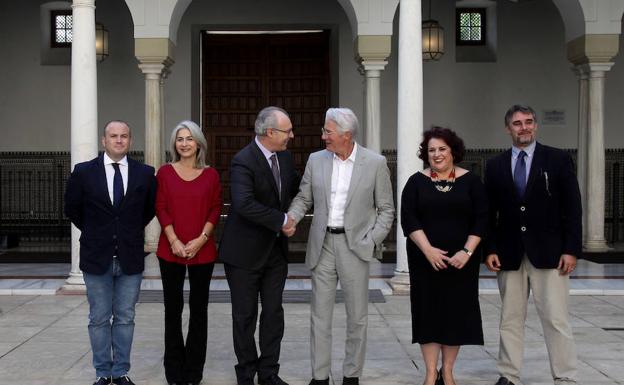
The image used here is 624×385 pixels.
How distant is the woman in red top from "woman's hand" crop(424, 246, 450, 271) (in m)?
1.38

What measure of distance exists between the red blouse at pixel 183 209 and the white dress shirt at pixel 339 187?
30.3 inches

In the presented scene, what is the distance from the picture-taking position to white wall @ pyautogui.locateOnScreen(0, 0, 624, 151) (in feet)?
53.8

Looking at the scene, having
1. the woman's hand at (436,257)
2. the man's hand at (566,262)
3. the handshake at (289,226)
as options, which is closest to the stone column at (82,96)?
the handshake at (289,226)

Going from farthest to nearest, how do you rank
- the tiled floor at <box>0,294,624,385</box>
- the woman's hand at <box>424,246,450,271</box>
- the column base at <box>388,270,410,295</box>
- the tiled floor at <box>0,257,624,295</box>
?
the tiled floor at <box>0,257,624,295</box>
the column base at <box>388,270,410,295</box>
the tiled floor at <box>0,294,624,385</box>
the woman's hand at <box>424,246,450,271</box>

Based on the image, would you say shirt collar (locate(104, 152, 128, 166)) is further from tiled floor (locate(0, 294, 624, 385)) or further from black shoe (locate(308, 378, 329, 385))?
black shoe (locate(308, 378, 329, 385))

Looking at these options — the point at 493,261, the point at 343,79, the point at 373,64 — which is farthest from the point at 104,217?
the point at 343,79

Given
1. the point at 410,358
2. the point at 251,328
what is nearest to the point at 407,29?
the point at 410,358

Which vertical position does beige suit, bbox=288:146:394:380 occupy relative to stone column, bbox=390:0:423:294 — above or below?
below

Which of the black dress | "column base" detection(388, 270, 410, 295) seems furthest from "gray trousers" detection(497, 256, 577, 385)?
"column base" detection(388, 270, 410, 295)

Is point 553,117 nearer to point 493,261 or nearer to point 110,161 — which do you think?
point 493,261

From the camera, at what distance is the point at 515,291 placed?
5.50 m

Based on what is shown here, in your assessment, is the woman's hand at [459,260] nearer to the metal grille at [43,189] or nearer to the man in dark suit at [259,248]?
the man in dark suit at [259,248]

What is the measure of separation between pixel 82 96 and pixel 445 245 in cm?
572

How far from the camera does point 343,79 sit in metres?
16.4
